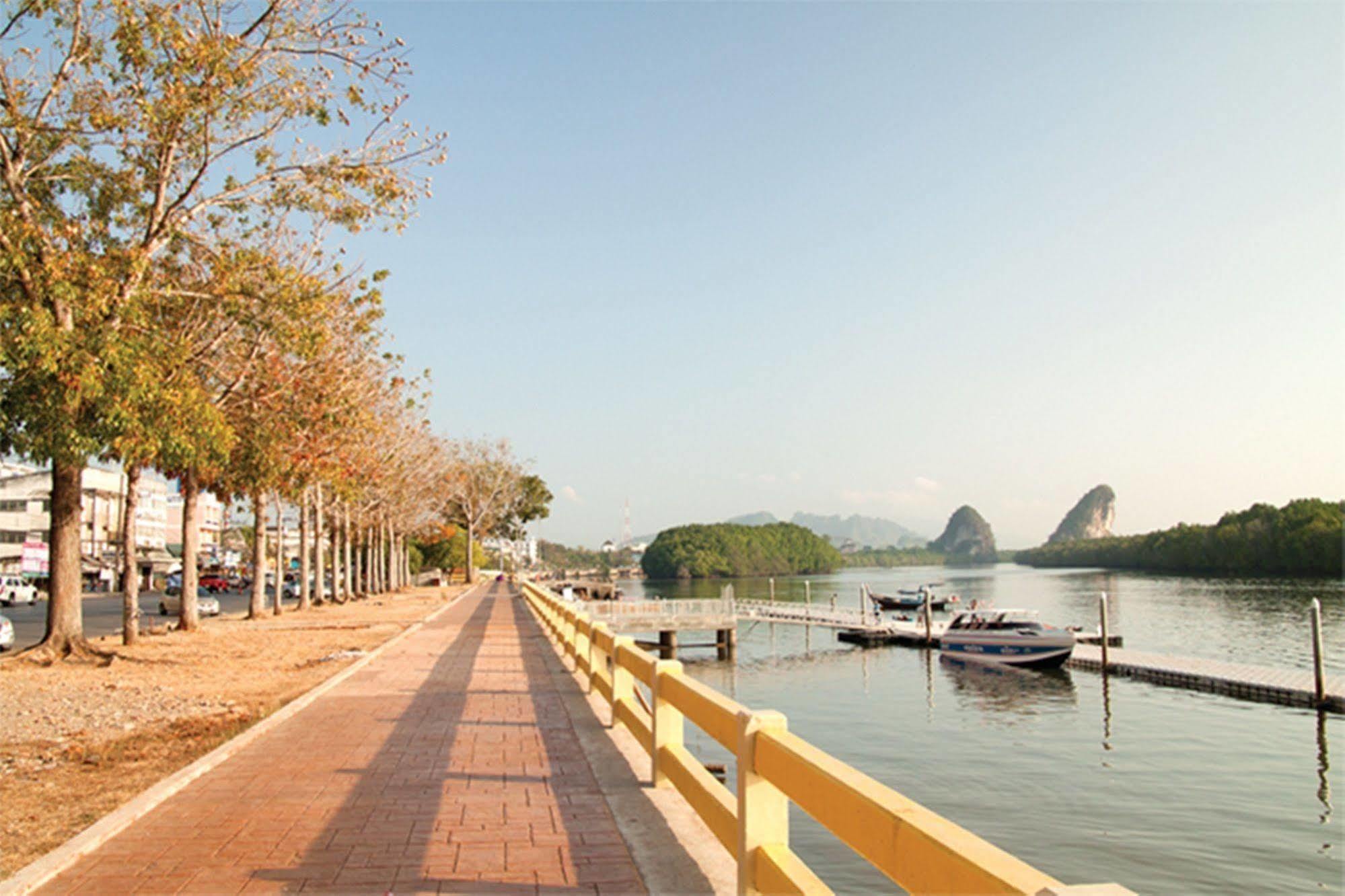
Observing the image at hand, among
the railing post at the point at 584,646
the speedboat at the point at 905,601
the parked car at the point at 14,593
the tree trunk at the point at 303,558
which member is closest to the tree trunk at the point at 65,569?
the railing post at the point at 584,646

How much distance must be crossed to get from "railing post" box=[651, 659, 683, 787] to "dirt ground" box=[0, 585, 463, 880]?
4191 mm

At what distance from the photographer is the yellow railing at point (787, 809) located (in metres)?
3.04

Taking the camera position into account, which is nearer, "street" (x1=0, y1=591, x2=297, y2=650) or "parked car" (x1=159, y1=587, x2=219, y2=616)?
"street" (x1=0, y1=591, x2=297, y2=650)

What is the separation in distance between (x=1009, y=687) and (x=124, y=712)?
30218mm

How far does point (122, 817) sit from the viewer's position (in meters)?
7.29

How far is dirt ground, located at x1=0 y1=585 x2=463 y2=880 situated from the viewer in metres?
8.42

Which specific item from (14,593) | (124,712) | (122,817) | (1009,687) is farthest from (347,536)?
(122,817)

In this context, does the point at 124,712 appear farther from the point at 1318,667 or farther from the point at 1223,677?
the point at 1223,677

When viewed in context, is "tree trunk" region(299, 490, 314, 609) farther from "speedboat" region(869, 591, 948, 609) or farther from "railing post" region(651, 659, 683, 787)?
"speedboat" region(869, 591, 948, 609)

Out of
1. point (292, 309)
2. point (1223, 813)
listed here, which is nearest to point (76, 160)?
point (292, 309)

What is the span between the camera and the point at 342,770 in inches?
358

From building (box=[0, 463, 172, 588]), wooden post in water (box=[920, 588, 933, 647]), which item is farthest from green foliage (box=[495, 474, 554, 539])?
wooden post in water (box=[920, 588, 933, 647])

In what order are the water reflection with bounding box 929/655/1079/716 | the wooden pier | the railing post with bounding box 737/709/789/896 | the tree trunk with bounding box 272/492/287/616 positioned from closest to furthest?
1. the railing post with bounding box 737/709/789/896
2. the wooden pier
3. the water reflection with bounding box 929/655/1079/716
4. the tree trunk with bounding box 272/492/287/616

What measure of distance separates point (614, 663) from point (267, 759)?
11.6 ft
